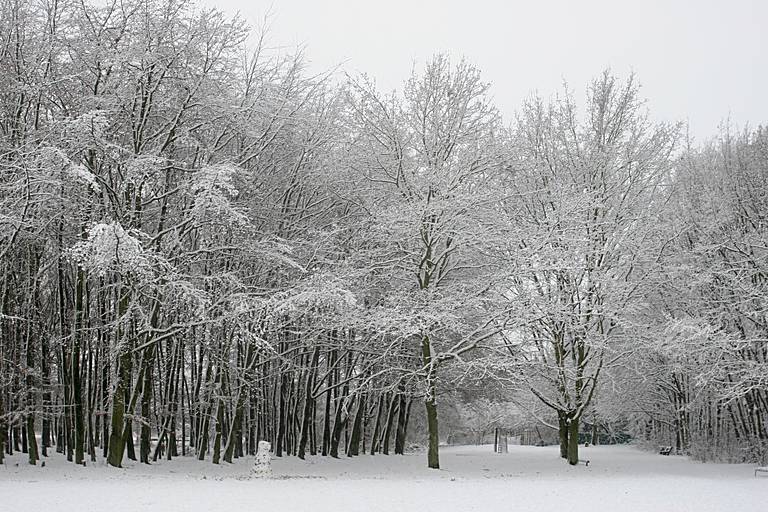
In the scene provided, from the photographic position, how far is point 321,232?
17703 mm

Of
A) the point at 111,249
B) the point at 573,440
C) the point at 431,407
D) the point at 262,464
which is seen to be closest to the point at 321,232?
the point at 431,407

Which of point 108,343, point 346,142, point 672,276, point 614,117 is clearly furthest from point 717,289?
point 108,343

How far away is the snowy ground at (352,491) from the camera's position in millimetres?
10008

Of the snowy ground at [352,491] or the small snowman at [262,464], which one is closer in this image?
the snowy ground at [352,491]

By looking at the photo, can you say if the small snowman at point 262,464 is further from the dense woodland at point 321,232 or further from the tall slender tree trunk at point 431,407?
the tall slender tree trunk at point 431,407

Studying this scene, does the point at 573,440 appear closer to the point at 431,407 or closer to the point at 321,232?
the point at 431,407

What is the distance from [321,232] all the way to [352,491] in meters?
7.20

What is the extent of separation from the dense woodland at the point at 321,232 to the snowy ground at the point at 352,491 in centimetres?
192

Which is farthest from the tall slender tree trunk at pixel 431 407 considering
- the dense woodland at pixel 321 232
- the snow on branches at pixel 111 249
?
the snow on branches at pixel 111 249

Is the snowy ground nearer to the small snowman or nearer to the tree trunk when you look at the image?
the small snowman

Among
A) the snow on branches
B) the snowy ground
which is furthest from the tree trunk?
the snow on branches

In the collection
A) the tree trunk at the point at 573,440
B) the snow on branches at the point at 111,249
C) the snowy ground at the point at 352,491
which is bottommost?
the snowy ground at the point at 352,491

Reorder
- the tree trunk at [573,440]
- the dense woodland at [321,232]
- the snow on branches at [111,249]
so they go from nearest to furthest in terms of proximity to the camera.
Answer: the snow on branches at [111,249], the dense woodland at [321,232], the tree trunk at [573,440]

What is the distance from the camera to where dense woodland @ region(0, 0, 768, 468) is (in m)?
14.9
